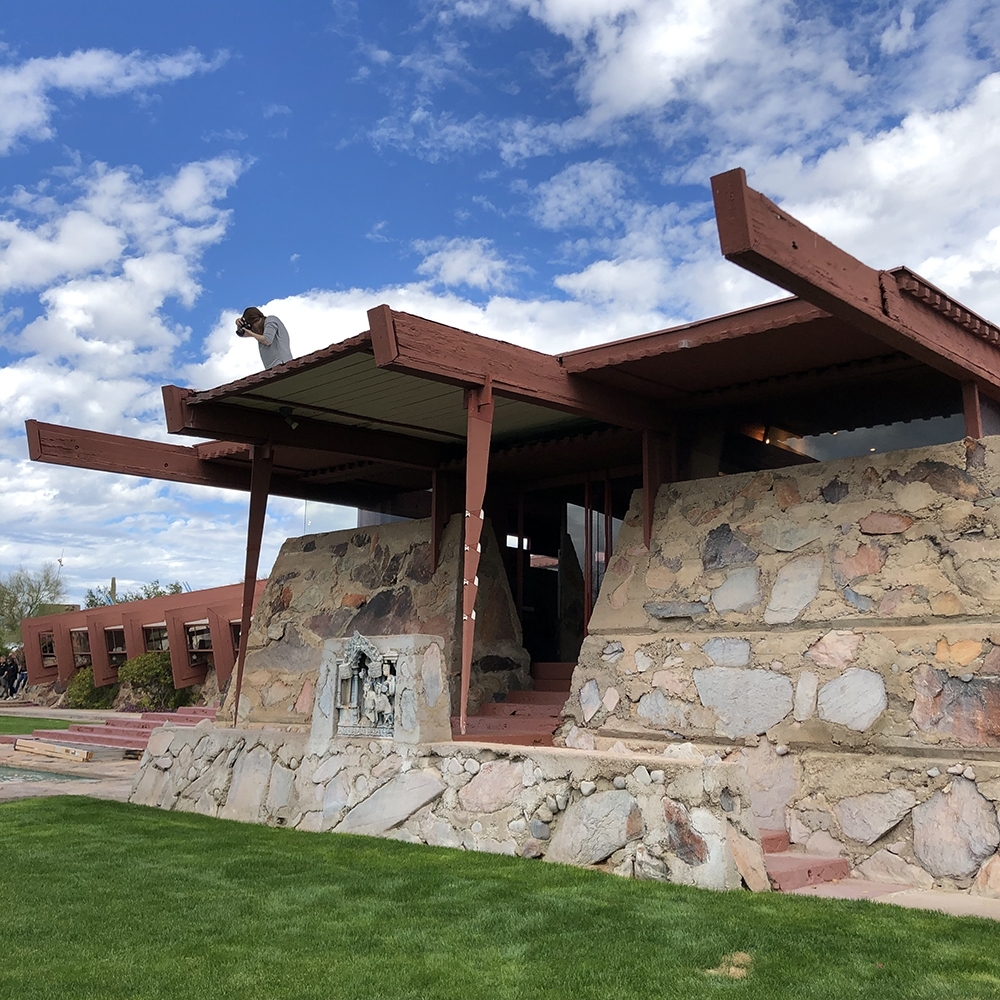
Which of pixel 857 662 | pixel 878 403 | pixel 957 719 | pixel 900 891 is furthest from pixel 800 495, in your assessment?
pixel 900 891

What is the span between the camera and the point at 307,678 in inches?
437

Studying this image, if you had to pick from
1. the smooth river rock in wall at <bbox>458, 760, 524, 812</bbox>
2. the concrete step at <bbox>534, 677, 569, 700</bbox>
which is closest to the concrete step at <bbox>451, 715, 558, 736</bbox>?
the concrete step at <bbox>534, 677, 569, 700</bbox>

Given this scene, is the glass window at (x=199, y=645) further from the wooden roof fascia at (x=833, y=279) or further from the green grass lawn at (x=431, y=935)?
the wooden roof fascia at (x=833, y=279)

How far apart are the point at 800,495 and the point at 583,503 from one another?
3.62 m

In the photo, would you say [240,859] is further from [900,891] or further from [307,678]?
[307,678]

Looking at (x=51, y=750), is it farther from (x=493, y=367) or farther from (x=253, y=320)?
(x=493, y=367)

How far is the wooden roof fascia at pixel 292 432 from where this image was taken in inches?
344

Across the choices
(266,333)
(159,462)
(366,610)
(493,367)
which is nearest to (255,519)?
(159,462)

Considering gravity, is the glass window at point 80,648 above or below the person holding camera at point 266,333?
below

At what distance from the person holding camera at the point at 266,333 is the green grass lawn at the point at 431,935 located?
4214 mm

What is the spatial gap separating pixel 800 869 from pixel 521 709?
447 centimetres

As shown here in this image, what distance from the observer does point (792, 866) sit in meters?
5.65

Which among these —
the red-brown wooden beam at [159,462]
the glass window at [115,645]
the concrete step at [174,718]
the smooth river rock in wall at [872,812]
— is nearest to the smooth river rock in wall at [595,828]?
the smooth river rock in wall at [872,812]

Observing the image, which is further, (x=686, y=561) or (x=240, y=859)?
(x=686, y=561)
